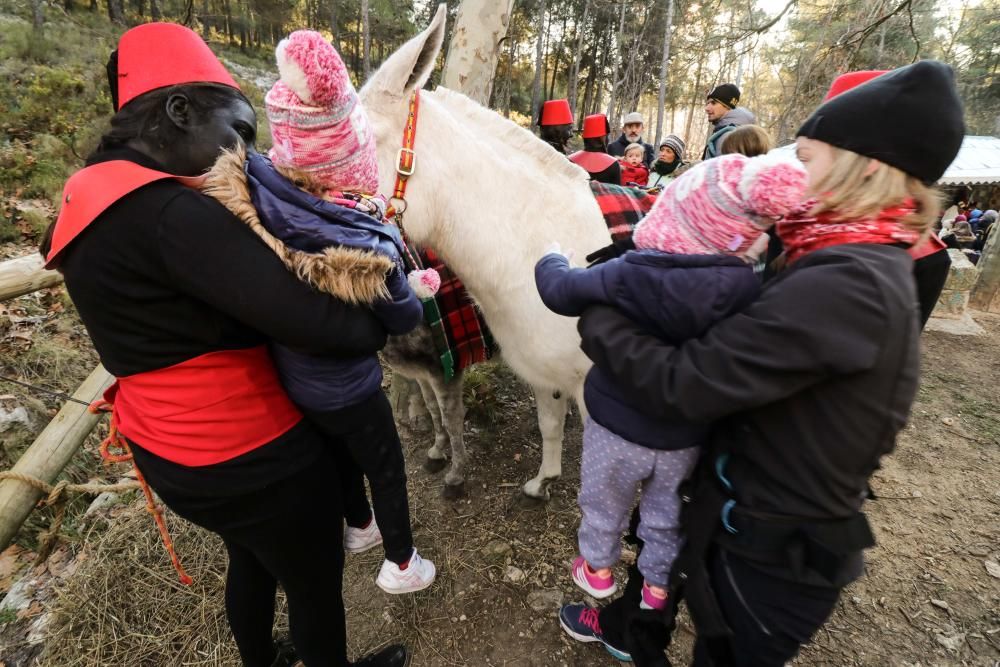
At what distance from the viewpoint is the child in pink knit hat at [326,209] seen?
1075mm

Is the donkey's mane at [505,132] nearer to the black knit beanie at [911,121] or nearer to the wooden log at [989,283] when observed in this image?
the black knit beanie at [911,121]

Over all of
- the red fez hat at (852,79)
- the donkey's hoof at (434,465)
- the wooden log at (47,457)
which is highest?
the red fez hat at (852,79)

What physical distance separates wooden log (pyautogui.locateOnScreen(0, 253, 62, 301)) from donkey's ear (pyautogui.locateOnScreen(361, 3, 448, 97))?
189cm

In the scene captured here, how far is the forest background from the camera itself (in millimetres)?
5504

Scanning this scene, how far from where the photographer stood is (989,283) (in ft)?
21.8

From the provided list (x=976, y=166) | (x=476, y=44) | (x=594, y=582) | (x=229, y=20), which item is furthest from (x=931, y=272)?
(x=229, y=20)

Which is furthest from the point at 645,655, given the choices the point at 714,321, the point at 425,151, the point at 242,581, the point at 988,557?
the point at 988,557

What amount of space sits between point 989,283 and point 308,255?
9.55 m

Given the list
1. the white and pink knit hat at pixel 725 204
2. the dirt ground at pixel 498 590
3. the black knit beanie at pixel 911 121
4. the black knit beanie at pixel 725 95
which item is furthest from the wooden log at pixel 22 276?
the black knit beanie at pixel 725 95

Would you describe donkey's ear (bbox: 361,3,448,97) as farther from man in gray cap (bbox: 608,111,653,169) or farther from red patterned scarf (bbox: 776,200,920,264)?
man in gray cap (bbox: 608,111,653,169)

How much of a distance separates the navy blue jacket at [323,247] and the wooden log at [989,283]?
911 cm

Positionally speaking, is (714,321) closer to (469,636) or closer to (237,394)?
(237,394)

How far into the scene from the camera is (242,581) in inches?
61.5

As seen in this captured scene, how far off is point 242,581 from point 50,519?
2.78 meters
